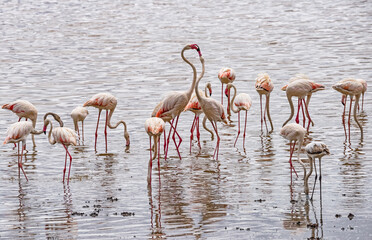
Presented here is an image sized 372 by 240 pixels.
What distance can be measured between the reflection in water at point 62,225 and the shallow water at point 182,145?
2 cm

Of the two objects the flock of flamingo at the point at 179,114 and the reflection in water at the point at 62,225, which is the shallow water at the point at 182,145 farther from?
the flock of flamingo at the point at 179,114

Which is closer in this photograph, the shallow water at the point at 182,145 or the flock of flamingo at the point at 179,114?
the shallow water at the point at 182,145

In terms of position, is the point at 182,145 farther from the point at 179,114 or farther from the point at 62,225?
the point at 62,225

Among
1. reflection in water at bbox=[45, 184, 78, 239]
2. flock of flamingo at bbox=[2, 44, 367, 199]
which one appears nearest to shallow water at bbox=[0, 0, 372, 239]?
reflection in water at bbox=[45, 184, 78, 239]

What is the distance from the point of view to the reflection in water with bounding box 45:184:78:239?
6.93 m

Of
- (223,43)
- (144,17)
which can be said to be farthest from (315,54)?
(144,17)

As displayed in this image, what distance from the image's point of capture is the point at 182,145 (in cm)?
1077

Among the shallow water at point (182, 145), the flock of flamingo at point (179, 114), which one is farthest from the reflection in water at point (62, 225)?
the flock of flamingo at point (179, 114)

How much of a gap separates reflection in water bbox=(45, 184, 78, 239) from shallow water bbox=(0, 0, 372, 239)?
2 cm

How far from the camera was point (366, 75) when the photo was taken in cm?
1509

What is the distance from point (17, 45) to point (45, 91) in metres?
6.89

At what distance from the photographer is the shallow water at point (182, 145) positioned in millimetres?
7254

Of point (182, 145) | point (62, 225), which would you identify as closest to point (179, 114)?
point (182, 145)

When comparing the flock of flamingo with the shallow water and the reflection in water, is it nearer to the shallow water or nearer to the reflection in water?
the shallow water
